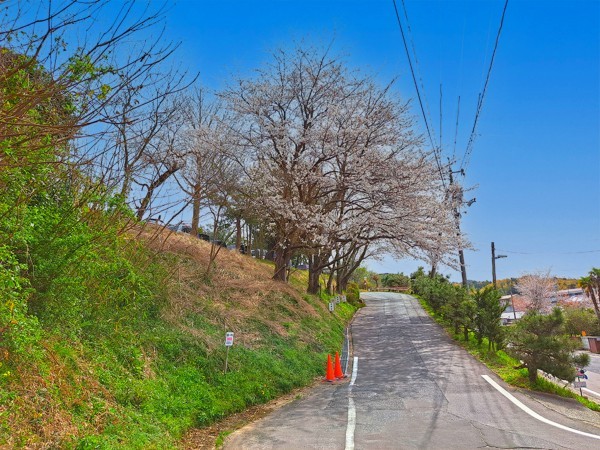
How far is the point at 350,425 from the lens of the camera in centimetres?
806

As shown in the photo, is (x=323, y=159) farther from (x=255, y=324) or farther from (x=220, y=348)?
(x=220, y=348)

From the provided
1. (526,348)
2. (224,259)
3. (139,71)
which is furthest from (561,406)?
(224,259)

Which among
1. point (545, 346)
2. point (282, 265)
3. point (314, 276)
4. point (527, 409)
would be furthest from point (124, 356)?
point (314, 276)

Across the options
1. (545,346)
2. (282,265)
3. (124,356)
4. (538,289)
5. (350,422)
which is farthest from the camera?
(538,289)

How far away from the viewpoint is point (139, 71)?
15.0 ft

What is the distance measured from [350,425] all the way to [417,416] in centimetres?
155

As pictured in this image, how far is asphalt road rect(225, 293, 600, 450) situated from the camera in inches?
281

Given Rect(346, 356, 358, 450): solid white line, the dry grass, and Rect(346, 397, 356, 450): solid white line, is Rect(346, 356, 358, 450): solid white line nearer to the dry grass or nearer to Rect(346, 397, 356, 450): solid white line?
Rect(346, 397, 356, 450): solid white line

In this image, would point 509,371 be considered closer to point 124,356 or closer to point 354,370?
point 354,370

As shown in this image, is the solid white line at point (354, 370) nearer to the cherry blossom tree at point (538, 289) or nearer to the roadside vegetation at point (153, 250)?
the roadside vegetation at point (153, 250)

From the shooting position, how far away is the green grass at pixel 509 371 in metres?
11.9

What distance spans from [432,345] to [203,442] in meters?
14.6

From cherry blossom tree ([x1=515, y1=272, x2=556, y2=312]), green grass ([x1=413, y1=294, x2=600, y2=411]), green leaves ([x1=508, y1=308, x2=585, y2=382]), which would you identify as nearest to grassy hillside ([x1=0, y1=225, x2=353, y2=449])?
green grass ([x1=413, y1=294, x2=600, y2=411])

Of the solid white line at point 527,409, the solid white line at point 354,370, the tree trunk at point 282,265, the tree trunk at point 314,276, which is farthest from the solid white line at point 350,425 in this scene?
the tree trunk at point 314,276
